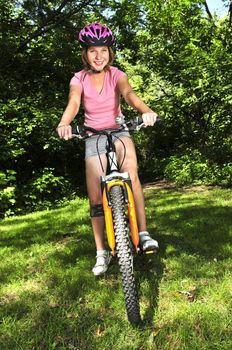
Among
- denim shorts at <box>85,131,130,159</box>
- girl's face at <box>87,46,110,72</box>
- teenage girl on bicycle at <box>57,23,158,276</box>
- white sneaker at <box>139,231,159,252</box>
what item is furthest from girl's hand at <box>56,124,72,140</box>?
white sneaker at <box>139,231,159,252</box>

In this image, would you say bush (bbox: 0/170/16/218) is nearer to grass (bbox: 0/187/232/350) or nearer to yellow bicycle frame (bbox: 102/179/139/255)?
grass (bbox: 0/187/232/350)

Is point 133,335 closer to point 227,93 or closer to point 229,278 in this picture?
point 229,278

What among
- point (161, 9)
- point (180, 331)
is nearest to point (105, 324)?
point (180, 331)

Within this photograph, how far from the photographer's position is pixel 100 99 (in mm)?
3717

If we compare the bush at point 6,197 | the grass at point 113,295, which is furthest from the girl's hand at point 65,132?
the bush at point 6,197

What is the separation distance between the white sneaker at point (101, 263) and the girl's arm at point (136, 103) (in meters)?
1.39

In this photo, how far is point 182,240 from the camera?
4.95 metres

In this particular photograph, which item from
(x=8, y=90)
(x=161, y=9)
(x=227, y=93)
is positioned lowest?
(x=227, y=93)

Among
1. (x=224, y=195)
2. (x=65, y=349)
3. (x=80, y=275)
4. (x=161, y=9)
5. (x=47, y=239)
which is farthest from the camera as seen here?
(x=161, y=9)

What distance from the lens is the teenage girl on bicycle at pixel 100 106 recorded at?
3.58m

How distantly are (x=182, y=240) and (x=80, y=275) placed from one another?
162cm

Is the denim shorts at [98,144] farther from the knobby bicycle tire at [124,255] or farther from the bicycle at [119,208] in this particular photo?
the knobby bicycle tire at [124,255]

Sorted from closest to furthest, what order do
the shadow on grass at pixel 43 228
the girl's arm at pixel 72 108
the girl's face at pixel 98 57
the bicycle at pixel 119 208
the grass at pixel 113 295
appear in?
the grass at pixel 113 295 → the bicycle at pixel 119 208 → the girl's arm at pixel 72 108 → the girl's face at pixel 98 57 → the shadow on grass at pixel 43 228

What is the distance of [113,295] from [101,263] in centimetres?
38
